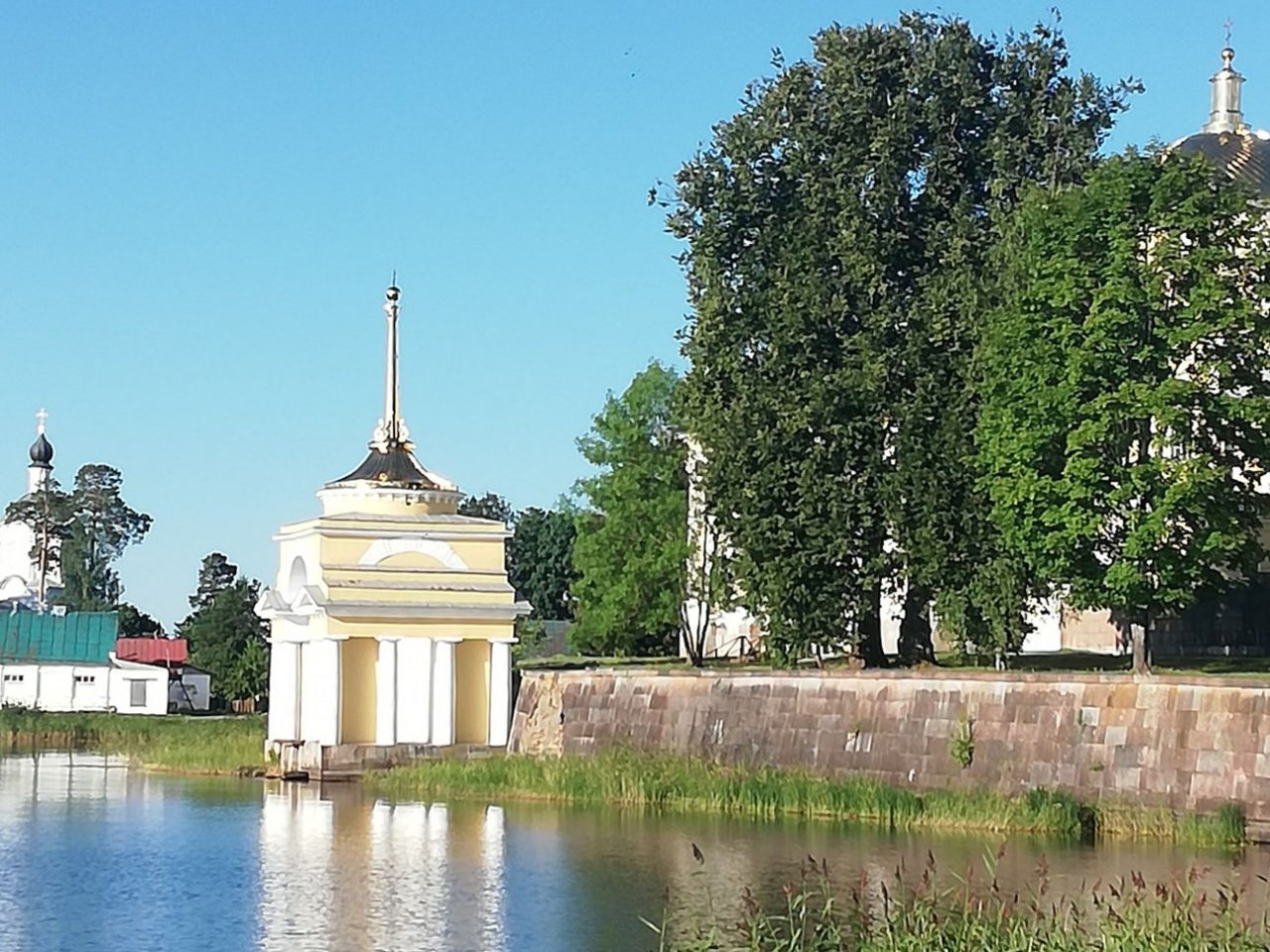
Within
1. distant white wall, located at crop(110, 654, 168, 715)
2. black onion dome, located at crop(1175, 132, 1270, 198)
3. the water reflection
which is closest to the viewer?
the water reflection

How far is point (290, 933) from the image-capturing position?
2648 cm

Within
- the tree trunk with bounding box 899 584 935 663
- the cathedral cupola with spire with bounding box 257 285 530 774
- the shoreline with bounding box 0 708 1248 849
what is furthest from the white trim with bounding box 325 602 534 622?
the tree trunk with bounding box 899 584 935 663

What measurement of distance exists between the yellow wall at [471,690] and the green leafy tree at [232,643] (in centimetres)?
4092

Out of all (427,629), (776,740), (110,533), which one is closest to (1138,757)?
(776,740)

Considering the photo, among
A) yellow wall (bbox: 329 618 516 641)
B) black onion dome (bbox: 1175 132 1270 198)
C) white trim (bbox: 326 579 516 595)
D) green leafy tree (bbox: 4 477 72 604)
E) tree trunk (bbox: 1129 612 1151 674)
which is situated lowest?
tree trunk (bbox: 1129 612 1151 674)

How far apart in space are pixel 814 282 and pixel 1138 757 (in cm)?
1513

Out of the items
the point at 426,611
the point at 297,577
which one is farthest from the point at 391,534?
the point at 297,577

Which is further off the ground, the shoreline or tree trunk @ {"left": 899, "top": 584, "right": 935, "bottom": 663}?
tree trunk @ {"left": 899, "top": 584, "right": 935, "bottom": 663}

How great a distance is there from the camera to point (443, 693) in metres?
54.1

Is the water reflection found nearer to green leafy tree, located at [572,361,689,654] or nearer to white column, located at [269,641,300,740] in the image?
white column, located at [269,641,300,740]

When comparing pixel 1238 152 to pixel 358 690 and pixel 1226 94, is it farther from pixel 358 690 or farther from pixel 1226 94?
pixel 358 690

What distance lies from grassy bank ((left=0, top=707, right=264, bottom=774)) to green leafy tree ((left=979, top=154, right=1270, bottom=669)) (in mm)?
22259

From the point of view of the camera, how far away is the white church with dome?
12375cm

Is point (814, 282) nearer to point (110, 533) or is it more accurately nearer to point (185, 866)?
point (185, 866)
